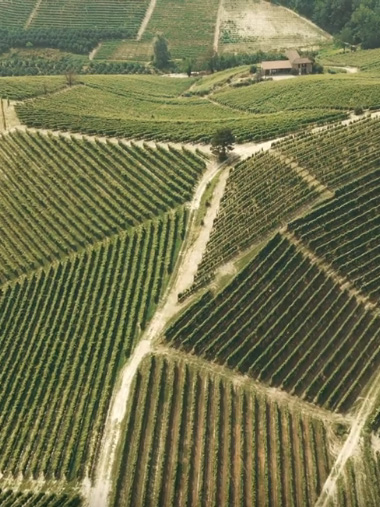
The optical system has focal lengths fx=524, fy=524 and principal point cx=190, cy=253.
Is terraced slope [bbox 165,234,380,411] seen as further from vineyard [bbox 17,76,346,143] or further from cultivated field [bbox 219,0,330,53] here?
cultivated field [bbox 219,0,330,53]

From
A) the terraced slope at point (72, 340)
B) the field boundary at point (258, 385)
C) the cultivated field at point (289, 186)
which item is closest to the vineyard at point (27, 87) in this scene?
the terraced slope at point (72, 340)

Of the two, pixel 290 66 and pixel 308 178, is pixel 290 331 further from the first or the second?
pixel 290 66

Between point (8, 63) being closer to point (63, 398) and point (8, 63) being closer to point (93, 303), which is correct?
point (93, 303)

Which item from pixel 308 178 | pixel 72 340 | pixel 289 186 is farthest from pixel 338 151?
pixel 72 340

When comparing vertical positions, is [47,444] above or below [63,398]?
below

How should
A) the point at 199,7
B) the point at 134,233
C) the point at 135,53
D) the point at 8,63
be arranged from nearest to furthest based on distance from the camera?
the point at 134,233 < the point at 8,63 < the point at 135,53 < the point at 199,7

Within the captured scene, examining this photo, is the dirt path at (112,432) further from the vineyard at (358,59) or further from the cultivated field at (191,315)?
the vineyard at (358,59)

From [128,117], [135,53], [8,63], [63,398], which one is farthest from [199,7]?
[63,398]
